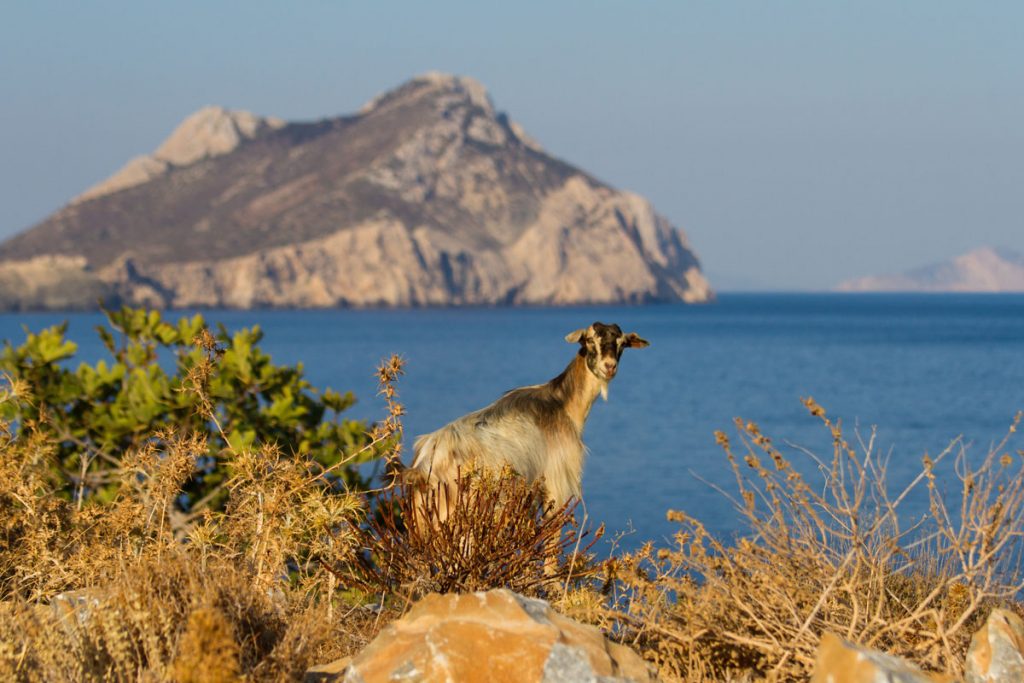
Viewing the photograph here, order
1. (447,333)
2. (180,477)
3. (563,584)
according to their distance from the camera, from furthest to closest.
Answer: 1. (447,333)
2. (563,584)
3. (180,477)

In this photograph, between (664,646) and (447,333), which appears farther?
(447,333)

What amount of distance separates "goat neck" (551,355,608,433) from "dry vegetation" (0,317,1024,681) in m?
1.60

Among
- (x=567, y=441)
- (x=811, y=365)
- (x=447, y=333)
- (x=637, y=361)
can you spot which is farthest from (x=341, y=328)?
(x=567, y=441)

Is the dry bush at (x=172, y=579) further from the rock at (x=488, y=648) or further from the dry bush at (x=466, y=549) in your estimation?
the rock at (x=488, y=648)

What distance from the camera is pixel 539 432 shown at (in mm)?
9195

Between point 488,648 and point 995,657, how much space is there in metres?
2.38

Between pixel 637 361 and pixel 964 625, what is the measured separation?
A: 107743mm

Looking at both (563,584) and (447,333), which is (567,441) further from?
(447,333)

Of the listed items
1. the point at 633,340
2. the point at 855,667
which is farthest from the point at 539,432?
the point at 855,667

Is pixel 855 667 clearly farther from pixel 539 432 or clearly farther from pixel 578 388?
pixel 578 388

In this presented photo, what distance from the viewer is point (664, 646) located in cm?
639

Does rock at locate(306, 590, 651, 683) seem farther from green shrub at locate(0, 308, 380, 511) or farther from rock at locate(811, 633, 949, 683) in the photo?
green shrub at locate(0, 308, 380, 511)

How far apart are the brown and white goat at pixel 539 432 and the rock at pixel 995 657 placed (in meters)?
3.32

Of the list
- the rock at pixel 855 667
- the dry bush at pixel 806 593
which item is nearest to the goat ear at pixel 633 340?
the dry bush at pixel 806 593
